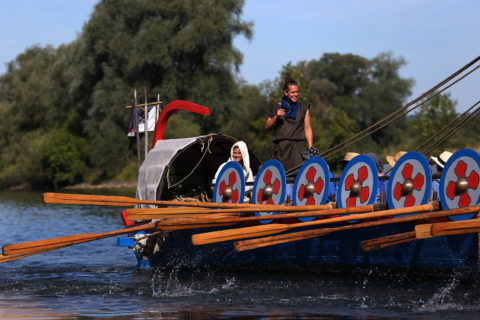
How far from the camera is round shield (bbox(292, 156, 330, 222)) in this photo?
343 inches

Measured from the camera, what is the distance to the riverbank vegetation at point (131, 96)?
41.7 m

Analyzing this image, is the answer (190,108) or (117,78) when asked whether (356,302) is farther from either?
(117,78)

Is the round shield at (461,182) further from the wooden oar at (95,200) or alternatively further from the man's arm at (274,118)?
the man's arm at (274,118)

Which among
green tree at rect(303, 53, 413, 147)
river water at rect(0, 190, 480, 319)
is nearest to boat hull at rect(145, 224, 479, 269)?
river water at rect(0, 190, 480, 319)

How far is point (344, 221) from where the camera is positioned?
8.34 metres

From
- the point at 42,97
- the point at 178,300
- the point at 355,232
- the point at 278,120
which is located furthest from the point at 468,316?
the point at 42,97

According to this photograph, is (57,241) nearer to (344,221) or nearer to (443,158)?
(344,221)

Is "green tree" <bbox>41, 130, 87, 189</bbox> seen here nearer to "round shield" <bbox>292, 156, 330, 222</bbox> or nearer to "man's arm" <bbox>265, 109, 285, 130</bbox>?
"man's arm" <bbox>265, 109, 285, 130</bbox>

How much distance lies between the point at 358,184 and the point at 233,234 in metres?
1.50

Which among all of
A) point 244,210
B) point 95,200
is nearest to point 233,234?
point 244,210

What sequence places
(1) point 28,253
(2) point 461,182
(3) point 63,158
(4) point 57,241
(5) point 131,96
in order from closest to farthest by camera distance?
(2) point 461,182, (4) point 57,241, (1) point 28,253, (5) point 131,96, (3) point 63,158

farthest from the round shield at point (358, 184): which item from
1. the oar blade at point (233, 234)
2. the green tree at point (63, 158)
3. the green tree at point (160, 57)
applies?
the green tree at point (63, 158)

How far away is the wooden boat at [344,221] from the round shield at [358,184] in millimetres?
11

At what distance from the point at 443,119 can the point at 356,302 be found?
37.4 metres
